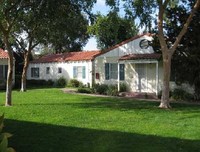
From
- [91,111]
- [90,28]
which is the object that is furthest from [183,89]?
[91,111]

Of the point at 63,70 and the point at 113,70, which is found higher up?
the point at 63,70

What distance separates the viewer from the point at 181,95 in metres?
24.2

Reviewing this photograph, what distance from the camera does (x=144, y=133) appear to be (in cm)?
1133

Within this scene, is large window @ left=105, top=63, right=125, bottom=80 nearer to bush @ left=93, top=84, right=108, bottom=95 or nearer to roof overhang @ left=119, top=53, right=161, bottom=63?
roof overhang @ left=119, top=53, right=161, bottom=63

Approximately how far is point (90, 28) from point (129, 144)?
11.6 m

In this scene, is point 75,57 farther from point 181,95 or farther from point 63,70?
point 181,95

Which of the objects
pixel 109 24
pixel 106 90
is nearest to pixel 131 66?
pixel 106 90

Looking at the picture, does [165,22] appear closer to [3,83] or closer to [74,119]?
[74,119]

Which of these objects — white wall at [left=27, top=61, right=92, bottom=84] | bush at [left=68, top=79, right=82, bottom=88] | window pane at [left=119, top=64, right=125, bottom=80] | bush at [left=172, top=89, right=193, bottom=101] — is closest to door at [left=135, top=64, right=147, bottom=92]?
window pane at [left=119, top=64, right=125, bottom=80]

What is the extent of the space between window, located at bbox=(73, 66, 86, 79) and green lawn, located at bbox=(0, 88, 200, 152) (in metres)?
22.5

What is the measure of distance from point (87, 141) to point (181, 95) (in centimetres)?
1502

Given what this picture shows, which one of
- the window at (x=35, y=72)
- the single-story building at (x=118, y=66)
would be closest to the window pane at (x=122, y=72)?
the single-story building at (x=118, y=66)

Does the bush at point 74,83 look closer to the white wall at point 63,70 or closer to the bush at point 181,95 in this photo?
the white wall at point 63,70

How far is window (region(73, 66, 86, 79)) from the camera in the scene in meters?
39.6
